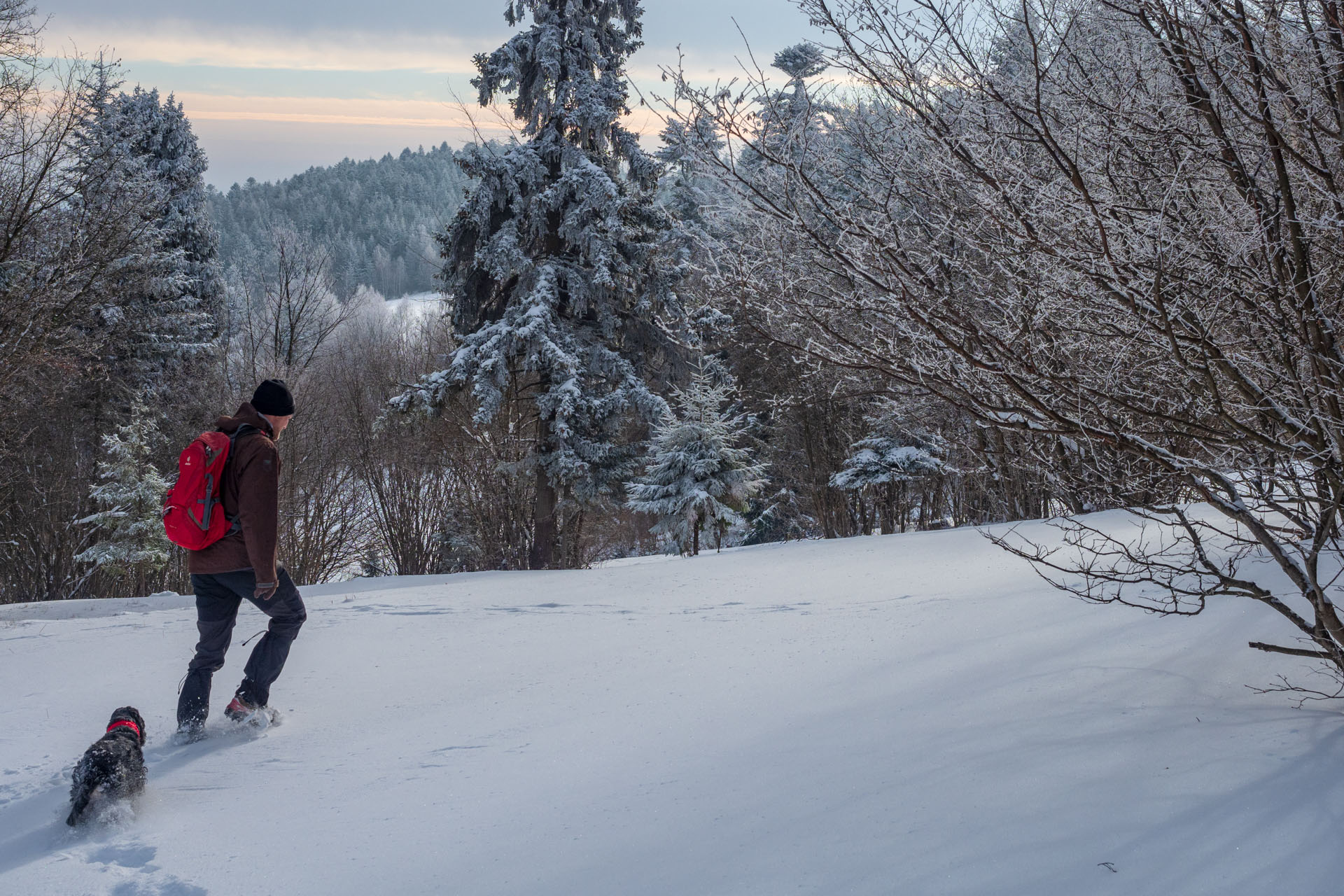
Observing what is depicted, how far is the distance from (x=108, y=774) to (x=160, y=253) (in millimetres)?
20546

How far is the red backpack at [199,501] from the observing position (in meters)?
4.12

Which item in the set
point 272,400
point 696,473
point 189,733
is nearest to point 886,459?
point 696,473

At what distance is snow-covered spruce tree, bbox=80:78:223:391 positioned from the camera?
59.0ft

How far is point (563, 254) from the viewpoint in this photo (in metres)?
16.5

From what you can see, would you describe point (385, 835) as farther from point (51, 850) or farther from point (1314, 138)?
A: point (1314, 138)

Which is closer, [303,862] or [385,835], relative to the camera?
[303,862]

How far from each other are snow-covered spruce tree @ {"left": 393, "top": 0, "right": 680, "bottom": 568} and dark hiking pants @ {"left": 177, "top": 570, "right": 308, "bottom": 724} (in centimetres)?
1050

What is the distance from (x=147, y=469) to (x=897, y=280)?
56.1ft

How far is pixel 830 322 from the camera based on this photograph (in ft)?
12.7

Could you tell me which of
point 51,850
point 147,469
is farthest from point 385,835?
point 147,469

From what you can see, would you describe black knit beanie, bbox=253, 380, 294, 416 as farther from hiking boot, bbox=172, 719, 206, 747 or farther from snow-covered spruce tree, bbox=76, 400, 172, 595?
snow-covered spruce tree, bbox=76, 400, 172, 595

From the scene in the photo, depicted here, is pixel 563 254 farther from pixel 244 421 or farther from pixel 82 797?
pixel 82 797

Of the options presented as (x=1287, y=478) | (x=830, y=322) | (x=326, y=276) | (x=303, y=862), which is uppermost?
(x=326, y=276)

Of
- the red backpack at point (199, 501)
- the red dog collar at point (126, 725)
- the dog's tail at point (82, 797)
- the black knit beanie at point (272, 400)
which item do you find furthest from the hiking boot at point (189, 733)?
the black knit beanie at point (272, 400)
